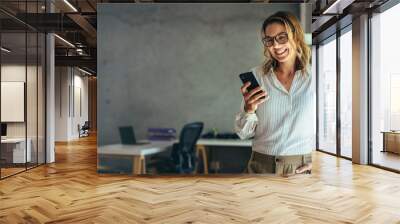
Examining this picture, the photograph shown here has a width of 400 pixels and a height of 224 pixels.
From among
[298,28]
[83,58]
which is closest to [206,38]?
[298,28]

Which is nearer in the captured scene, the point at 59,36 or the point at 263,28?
the point at 263,28

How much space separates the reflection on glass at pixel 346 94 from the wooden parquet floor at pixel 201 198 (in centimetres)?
199

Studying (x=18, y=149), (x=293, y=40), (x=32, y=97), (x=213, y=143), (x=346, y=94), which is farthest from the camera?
(x=346, y=94)

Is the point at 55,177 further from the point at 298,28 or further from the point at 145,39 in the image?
the point at 298,28

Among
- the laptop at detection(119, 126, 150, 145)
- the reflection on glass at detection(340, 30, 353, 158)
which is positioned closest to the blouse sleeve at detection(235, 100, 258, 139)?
the laptop at detection(119, 126, 150, 145)

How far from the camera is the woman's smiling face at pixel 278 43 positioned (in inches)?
250

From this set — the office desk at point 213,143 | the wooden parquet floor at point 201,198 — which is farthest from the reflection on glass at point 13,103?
the office desk at point 213,143

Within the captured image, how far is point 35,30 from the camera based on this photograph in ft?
24.4

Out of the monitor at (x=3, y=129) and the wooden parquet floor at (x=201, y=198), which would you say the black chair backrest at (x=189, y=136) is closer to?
the wooden parquet floor at (x=201, y=198)

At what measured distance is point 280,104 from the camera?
6328 mm

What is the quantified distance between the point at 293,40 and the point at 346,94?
3.29 metres

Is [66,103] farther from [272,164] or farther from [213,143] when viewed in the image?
[272,164]

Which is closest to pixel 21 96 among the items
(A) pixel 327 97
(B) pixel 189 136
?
(B) pixel 189 136

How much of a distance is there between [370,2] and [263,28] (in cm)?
217
